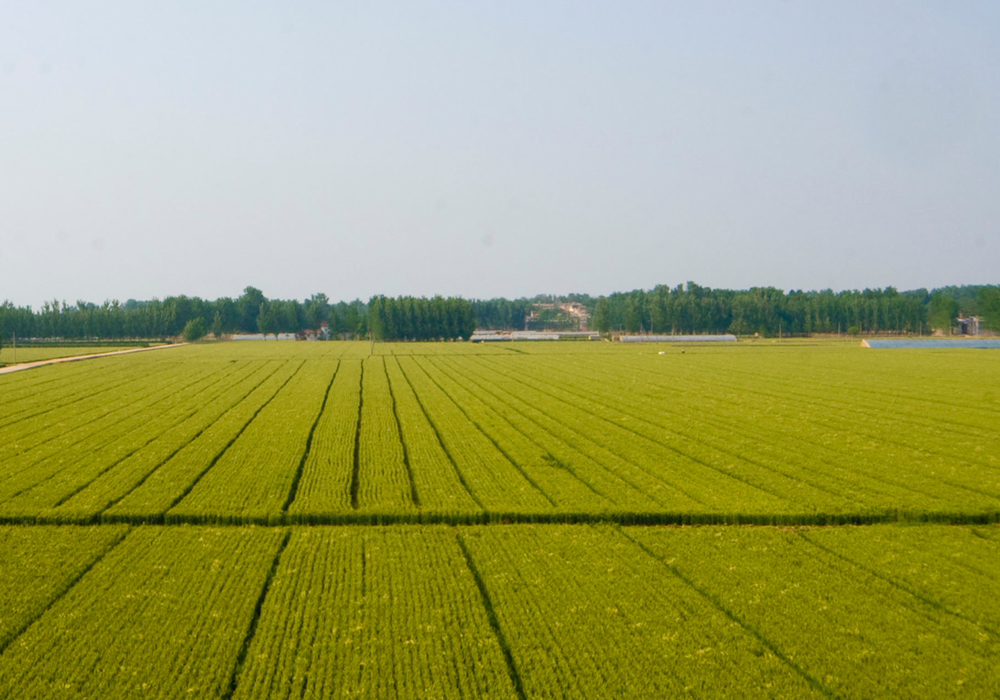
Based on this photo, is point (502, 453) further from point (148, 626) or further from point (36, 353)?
point (36, 353)

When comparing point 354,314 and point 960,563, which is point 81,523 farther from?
point 354,314

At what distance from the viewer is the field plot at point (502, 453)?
16672mm

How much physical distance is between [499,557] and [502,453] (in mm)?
9556

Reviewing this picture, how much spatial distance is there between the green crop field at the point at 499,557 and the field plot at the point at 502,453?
5.0 inches

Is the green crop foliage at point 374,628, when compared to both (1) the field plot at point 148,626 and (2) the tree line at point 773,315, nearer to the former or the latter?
(1) the field plot at point 148,626

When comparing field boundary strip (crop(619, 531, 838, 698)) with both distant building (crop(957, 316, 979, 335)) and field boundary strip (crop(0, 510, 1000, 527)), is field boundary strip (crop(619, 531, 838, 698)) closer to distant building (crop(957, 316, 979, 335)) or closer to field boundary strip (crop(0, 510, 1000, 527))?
field boundary strip (crop(0, 510, 1000, 527))

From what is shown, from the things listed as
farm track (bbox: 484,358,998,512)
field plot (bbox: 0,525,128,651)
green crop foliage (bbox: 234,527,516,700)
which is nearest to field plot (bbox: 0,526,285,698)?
field plot (bbox: 0,525,128,651)

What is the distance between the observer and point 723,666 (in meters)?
9.40

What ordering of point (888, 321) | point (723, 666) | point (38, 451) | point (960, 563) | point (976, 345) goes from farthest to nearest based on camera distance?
point (888, 321) → point (976, 345) → point (38, 451) → point (960, 563) → point (723, 666)

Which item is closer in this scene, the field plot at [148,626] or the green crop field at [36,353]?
Answer: the field plot at [148,626]

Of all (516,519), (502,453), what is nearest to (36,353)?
(502,453)

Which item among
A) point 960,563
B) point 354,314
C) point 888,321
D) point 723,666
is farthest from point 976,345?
point 354,314

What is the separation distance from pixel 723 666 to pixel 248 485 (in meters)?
13.1

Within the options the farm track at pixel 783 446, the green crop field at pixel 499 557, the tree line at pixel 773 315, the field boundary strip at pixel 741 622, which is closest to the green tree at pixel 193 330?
the tree line at pixel 773 315
